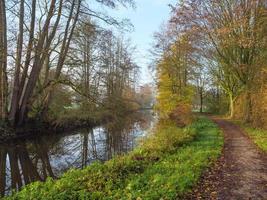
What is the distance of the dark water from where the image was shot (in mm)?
11188

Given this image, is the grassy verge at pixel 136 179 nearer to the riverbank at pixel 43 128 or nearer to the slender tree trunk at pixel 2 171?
the slender tree trunk at pixel 2 171

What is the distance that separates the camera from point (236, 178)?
7711 millimetres

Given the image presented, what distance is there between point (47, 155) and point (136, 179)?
348 inches

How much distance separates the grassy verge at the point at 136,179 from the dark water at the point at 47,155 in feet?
8.96

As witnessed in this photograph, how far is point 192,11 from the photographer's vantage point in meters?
21.9

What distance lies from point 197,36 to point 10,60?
13107 millimetres

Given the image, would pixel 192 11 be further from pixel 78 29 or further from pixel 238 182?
pixel 238 182

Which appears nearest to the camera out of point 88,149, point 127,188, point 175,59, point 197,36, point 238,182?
point 127,188

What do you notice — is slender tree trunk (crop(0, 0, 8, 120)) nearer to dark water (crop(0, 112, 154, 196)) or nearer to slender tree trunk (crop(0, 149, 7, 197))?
dark water (crop(0, 112, 154, 196))

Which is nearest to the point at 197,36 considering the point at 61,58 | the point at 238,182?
the point at 61,58

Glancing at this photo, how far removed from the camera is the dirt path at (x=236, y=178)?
6.48m

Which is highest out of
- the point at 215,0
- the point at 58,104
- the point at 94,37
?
the point at 215,0

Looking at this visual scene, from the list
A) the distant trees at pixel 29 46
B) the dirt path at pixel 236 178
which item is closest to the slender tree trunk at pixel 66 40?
the distant trees at pixel 29 46

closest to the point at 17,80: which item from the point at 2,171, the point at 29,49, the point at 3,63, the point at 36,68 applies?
the point at 3,63
